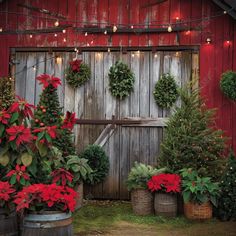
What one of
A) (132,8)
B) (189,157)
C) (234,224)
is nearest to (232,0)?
(132,8)

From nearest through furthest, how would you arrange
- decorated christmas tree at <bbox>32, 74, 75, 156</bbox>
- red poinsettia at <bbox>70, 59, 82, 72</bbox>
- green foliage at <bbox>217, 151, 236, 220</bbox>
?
green foliage at <bbox>217, 151, 236, 220</bbox> → decorated christmas tree at <bbox>32, 74, 75, 156</bbox> → red poinsettia at <bbox>70, 59, 82, 72</bbox>

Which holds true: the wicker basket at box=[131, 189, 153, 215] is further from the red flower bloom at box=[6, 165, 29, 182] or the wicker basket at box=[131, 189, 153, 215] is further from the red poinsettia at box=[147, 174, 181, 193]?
the red flower bloom at box=[6, 165, 29, 182]

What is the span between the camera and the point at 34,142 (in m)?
5.61

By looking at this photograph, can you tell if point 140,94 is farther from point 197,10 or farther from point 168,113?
point 197,10

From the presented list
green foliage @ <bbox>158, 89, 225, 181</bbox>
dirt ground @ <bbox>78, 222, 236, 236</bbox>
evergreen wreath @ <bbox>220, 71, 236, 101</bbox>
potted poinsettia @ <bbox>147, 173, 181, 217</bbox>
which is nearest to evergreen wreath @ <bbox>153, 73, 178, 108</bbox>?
green foliage @ <bbox>158, 89, 225, 181</bbox>

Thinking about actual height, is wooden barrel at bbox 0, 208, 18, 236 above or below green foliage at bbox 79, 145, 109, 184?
below

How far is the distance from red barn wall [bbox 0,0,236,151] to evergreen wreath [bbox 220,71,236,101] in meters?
0.45

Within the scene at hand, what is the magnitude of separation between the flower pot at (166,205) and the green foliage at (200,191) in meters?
0.35

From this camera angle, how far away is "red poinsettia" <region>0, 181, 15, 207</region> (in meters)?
5.14

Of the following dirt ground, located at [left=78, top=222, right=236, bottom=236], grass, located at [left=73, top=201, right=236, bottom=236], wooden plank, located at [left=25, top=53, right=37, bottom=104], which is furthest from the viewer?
wooden plank, located at [left=25, top=53, right=37, bottom=104]

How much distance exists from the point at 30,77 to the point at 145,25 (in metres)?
2.63

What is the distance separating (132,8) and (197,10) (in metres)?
1.31

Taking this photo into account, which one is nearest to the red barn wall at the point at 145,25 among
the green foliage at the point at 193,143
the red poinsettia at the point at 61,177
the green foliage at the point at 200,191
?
the green foliage at the point at 193,143

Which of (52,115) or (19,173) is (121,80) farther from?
(19,173)
